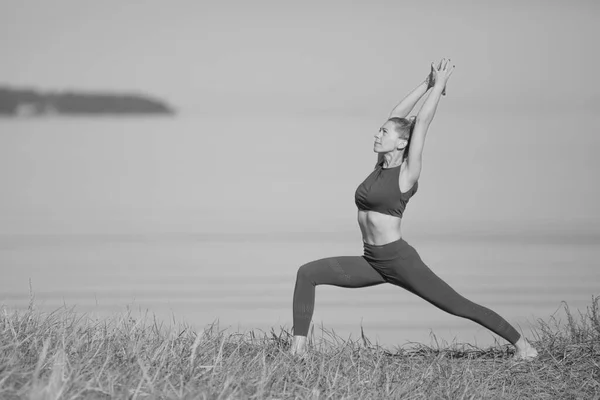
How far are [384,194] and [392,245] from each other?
350mm

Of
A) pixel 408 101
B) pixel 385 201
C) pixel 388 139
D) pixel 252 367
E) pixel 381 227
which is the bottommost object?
pixel 252 367

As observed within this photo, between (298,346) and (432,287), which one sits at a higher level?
(432,287)

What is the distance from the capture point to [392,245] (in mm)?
6652

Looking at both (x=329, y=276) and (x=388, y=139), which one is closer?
(x=388, y=139)

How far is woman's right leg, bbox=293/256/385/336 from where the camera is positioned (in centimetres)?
684

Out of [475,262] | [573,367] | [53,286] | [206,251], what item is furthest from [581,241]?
[573,367]

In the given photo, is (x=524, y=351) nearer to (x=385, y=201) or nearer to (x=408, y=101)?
(x=385, y=201)

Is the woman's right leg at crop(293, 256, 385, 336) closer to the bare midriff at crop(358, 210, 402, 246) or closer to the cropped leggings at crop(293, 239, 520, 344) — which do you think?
the cropped leggings at crop(293, 239, 520, 344)

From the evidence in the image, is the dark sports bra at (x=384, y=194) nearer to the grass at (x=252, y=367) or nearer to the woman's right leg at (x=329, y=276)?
the woman's right leg at (x=329, y=276)

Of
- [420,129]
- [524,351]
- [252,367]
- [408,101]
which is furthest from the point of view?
[408,101]

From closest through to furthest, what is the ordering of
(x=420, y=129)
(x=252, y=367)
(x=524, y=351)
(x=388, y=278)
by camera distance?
(x=252, y=367)
(x=420, y=129)
(x=388, y=278)
(x=524, y=351)

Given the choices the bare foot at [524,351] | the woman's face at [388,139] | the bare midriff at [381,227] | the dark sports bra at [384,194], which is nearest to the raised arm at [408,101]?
the woman's face at [388,139]

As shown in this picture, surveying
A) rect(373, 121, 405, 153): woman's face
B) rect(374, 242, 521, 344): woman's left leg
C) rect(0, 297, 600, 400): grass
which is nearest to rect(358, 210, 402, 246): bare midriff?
rect(374, 242, 521, 344): woman's left leg

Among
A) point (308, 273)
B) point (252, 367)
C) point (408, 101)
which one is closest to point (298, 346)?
point (308, 273)
